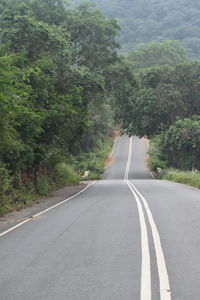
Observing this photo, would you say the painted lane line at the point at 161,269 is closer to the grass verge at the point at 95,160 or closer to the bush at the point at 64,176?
the bush at the point at 64,176

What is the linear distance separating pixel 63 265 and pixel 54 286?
1266 millimetres

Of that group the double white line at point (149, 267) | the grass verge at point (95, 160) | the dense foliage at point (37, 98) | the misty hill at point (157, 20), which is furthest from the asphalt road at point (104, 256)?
the misty hill at point (157, 20)

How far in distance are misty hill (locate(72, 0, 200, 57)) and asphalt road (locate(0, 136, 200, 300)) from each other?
5822 inches

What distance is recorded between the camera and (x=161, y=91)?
47656mm

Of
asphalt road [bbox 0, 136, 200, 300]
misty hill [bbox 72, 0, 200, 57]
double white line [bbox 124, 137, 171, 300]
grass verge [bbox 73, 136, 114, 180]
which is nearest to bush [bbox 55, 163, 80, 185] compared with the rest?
grass verge [bbox 73, 136, 114, 180]

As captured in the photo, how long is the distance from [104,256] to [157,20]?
184 meters

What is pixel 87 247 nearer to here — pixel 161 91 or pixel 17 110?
pixel 17 110

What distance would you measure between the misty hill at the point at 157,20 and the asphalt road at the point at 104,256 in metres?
148

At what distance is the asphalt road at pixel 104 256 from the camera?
6.31m

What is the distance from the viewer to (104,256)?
8.41m

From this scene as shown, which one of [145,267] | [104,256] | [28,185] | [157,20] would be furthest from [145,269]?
[157,20]

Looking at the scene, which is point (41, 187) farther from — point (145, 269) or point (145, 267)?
point (145, 269)

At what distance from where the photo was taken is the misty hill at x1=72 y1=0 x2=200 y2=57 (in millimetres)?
166725

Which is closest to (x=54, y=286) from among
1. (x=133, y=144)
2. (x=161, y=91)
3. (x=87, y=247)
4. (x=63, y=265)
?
(x=63, y=265)
